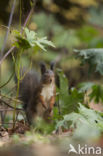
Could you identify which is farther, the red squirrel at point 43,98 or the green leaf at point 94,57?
the red squirrel at point 43,98

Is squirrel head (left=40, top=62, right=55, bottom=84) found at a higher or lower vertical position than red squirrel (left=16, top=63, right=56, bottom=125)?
higher

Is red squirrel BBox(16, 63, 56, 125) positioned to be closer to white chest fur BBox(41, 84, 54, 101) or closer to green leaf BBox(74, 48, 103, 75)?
white chest fur BBox(41, 84, 54, 101)

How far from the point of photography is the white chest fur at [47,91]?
4.43 metres

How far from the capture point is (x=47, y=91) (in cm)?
447

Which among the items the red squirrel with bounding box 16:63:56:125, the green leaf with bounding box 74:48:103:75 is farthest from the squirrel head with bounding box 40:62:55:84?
the green leaf with bounding box 74:48:103:75

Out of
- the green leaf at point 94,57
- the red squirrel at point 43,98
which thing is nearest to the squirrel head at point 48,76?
the red squirrel at point 43,98

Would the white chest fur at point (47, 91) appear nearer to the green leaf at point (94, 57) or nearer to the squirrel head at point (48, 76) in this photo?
the squirrel head at point (48, 76)

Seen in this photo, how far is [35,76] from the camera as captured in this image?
5266mm

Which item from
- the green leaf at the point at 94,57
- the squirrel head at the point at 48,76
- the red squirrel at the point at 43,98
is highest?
the green leaf at the point at 94,57

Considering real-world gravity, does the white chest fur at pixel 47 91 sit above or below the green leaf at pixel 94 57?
below

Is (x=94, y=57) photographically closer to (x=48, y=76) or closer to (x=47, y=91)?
(x=48, y=76)

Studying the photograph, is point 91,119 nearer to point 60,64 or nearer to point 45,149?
point 45,149

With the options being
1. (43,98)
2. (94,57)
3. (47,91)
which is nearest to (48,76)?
(47,91)

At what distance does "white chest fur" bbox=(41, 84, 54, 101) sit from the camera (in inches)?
174
